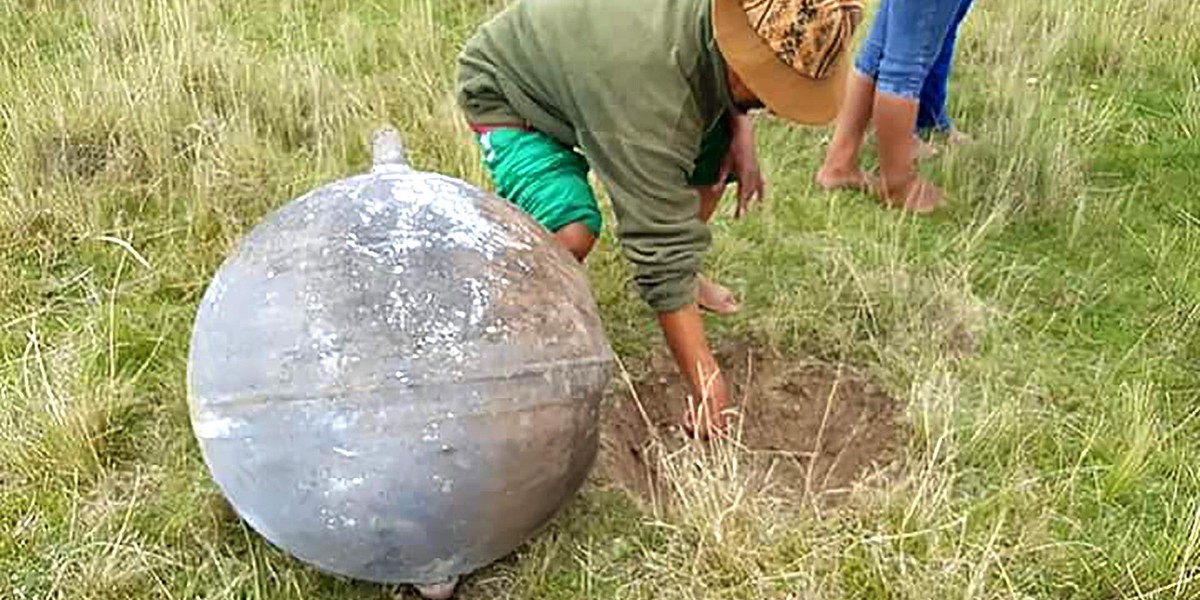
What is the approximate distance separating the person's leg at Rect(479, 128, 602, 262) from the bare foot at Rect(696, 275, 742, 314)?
572 mm

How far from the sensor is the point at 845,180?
16.4 ft

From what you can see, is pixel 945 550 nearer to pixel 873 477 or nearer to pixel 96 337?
pixel 873 477

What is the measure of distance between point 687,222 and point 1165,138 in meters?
2.83

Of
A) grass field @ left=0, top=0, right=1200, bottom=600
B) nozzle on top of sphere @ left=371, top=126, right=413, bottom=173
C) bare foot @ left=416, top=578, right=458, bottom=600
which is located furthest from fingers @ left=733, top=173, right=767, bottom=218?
bare foot @ left=416, top=578, right=458, bottom=600

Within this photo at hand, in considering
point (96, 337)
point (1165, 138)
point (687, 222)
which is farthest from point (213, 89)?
point (1165, 138)

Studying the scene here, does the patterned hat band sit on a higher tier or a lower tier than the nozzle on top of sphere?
higher

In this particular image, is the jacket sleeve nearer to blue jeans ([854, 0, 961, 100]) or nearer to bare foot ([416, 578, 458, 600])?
bare foot ([416, 578, 458, 600])

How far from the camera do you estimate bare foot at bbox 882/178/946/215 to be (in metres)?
4.80

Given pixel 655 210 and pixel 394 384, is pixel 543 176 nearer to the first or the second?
pixel 655 210

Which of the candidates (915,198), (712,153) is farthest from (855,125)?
(712,153)

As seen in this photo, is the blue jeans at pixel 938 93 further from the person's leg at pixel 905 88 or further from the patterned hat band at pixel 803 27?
the patterned hat band at pixel 803 27

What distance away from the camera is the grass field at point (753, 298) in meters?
3.15

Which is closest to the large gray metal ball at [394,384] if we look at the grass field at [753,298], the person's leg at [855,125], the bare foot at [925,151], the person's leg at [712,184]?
the grass field at [753,298]

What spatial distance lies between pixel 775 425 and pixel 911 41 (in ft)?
5.16
